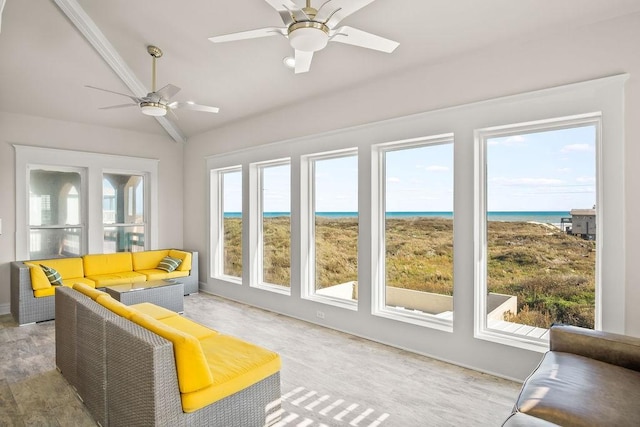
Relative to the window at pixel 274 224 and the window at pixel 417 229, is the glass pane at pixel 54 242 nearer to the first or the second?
the window at pixel 274 224

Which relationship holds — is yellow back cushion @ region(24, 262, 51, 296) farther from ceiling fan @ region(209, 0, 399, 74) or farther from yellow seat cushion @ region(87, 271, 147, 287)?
ceiling fan @ region(209, 0, 399, 74)

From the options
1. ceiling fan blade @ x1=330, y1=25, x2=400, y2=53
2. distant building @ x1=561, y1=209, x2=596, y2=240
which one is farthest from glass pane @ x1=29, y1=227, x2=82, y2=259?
distant building @ x1=561, y1=209, x2=596, y2=240

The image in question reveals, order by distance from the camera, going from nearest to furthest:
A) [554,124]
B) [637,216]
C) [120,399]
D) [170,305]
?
[120,399]
[637,216]
[554,124]
[170,305]

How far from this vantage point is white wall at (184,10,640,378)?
2533mm

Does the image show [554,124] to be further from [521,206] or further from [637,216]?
[637,216]

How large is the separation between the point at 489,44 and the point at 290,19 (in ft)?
6.47

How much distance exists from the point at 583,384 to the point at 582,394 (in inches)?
4.7

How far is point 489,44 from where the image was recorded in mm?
3102

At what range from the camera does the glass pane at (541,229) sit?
2900 millimetres

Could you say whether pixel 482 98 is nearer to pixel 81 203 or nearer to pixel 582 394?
pixel 582 394

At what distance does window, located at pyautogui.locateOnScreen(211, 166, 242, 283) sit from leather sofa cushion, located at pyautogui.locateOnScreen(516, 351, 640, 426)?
15.6 feet

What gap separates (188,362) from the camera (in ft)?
6.07

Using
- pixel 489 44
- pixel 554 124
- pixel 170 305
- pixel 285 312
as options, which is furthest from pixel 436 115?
pixel 170 305

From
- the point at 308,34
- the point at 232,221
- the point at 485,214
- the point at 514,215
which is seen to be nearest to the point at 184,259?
the point at 232,221
